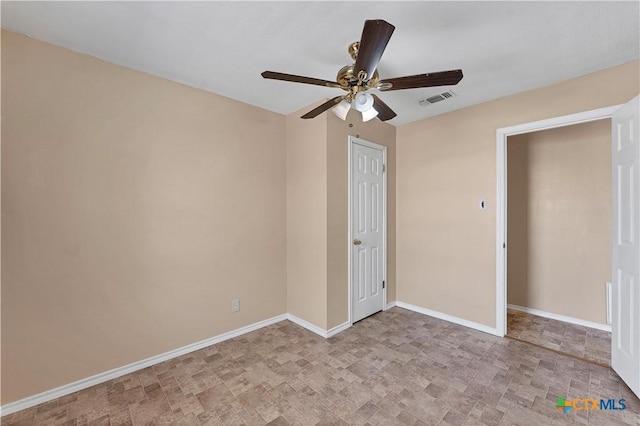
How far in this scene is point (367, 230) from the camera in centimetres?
341

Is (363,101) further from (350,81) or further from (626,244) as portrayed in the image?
(626,244)

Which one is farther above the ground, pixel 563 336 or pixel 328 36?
pixel 328 36

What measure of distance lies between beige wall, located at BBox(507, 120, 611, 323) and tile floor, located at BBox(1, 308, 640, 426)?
1135 millimetres

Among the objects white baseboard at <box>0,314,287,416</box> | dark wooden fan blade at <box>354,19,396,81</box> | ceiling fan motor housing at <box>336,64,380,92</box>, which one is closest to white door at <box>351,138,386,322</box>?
white baseboard at <box>0,314,287,416</box>

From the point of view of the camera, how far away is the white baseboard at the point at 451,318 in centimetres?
296

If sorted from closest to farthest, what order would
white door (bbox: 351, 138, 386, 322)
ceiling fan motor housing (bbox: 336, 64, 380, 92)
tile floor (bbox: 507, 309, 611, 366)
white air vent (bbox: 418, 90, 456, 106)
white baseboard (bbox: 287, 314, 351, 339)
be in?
ceiling fan motor housing (bbox: 336, 64, 380, 92)
tile floor (bbox: 507, 309, 611, 366)
white air vent (bbox: 418, 90, 456, 106)
white baseboard (bbox: 287, 314, 351, 339)
white door (bbox: 351, 138, 386, 322)

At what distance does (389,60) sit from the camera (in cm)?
215

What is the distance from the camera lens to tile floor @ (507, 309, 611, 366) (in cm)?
256

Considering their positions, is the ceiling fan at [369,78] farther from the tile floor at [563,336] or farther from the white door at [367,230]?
the tile floor at [563,336]

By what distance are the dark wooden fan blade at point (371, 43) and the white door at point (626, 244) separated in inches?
75.6

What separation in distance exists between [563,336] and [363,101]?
10.3 ft

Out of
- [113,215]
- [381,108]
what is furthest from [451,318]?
[113,215]

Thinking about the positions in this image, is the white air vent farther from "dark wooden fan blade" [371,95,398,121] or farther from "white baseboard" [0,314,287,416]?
"white baseboard" [0,314,287,416]

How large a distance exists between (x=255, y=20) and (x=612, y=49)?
2488 mm
